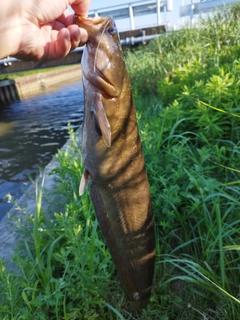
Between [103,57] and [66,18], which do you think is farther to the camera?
[66,18]

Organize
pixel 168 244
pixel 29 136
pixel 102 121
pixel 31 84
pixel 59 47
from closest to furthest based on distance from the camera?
pixel 102 121, pixel 59 47, pixel 168 244, pixel 29 136, pixel 31 84

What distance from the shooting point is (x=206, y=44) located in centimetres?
505

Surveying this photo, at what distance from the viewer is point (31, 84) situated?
19547 millimetres

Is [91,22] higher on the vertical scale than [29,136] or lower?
higher

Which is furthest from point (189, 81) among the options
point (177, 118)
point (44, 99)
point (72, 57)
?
point (44, 99)

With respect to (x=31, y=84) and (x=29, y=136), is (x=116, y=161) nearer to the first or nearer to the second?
(x=29, y=136)

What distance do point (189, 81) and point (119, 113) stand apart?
271cm

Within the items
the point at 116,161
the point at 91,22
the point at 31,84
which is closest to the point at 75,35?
the point at 91,22

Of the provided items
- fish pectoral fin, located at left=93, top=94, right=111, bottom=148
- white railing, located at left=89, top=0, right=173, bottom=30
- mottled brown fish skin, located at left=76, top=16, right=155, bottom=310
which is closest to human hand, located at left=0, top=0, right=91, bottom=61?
mottled brown fish skin, located at left=76, top=16, right=155, bottom=310

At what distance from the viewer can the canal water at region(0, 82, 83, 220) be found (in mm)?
6051

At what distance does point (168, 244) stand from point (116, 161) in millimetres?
994

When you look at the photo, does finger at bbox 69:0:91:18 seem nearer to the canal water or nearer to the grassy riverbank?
the grassy riverbank

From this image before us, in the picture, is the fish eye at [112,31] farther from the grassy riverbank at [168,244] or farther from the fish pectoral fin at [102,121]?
the grassy riverbank at [168,244]

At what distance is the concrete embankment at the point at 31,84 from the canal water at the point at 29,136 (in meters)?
1.90
